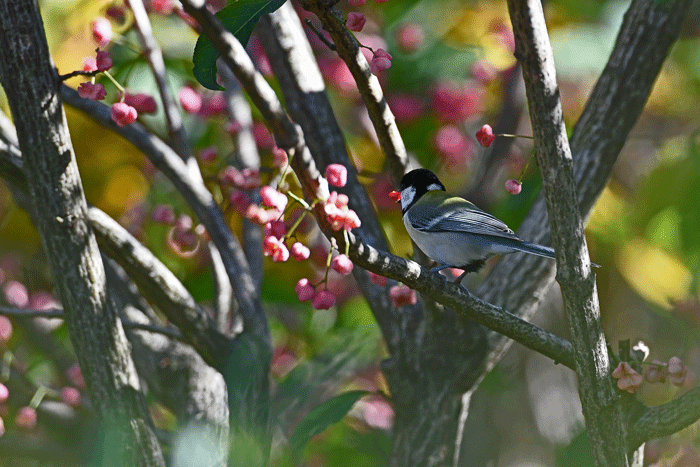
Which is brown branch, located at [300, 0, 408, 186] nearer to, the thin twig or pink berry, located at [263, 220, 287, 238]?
pink berry, located at [263, 220, 287, 238]

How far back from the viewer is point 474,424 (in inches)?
122

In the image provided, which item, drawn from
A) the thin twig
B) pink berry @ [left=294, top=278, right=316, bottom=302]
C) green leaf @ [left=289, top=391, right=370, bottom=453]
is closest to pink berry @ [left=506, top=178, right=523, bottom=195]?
pink berry @ [left=294, top=278, right=316, bottom=302]

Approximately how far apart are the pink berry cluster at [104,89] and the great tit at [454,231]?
753 millimetres

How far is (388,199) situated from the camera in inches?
102

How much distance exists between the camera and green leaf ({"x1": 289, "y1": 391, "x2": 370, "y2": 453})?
6.11 feet

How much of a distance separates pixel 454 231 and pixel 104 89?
1060 mm

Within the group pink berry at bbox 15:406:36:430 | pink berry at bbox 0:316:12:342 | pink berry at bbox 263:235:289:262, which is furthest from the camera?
pink berry at bbox 0:316:12:342

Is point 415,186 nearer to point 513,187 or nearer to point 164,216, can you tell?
point 513,187

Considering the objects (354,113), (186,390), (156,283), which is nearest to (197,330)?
(156,283)

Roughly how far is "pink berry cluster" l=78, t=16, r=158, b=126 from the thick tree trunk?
89mm

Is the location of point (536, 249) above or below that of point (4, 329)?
above

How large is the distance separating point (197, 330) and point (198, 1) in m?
1.02

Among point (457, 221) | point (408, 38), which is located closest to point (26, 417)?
point (457, 221)

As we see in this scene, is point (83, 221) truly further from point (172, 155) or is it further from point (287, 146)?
point (287, 146)
